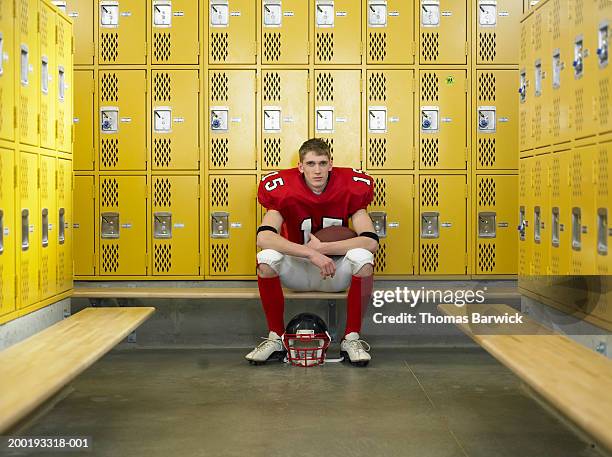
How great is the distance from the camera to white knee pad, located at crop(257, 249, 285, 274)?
500cm

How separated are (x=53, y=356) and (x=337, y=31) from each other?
10.9ft

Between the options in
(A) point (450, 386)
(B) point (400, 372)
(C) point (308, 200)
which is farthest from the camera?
(C) point (308, 200)

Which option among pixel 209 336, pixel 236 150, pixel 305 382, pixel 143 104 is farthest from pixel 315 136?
pixel 305 382

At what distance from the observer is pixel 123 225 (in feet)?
19.0

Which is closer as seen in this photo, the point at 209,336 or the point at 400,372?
the point at 400,372

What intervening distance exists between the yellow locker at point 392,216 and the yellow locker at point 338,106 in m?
0.27

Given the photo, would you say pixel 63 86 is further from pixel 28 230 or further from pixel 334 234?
pixel 334 234

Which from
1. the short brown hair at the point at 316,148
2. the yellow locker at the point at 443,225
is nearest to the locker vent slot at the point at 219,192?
the short brown hair at the point at 316,148

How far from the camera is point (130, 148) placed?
5.78 meters

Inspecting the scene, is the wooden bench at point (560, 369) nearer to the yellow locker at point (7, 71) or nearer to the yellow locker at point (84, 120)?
the yellow locker at point (7, 71)

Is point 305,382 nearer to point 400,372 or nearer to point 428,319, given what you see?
point 400,372

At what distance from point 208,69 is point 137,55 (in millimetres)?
499

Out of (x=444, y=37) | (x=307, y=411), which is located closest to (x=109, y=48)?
(x=444, y=37)

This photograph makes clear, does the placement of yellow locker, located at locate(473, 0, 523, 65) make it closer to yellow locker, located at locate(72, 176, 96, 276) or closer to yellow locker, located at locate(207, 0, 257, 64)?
yellow locker, located at locate(207, 0, 257, 64)
